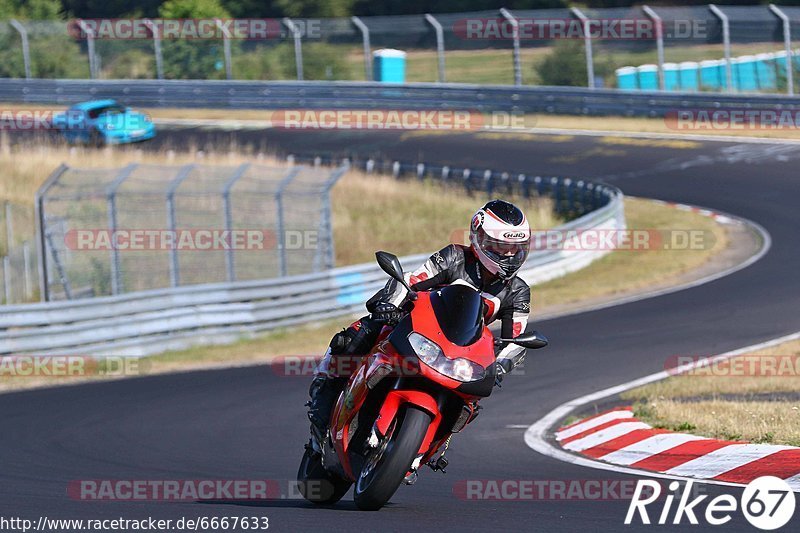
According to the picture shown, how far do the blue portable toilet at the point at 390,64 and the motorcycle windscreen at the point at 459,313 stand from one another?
116 feet

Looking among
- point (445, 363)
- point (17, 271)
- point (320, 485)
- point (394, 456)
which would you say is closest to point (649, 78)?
point (17, 271)

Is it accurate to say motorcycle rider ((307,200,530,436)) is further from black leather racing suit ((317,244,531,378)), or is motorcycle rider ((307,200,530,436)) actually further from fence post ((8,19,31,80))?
fence post ((8,19,31,80))

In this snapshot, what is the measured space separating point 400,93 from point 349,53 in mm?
3301

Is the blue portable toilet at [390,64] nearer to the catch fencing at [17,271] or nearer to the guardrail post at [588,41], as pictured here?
the guardrail post at [588,41]

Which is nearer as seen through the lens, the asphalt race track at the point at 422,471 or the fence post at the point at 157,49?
the asphalt race track at the point at 422,471

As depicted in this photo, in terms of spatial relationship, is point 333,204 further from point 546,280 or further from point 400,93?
point 400,93

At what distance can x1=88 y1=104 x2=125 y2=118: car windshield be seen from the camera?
36.6 metres

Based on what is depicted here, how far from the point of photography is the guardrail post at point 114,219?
678 inches

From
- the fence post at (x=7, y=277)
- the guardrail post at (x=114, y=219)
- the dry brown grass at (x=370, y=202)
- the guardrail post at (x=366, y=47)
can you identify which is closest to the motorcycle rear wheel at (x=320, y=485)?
the guardrail post at (x=114, y=219)

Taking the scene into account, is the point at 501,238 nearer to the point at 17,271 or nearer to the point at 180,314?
the point at 180,314

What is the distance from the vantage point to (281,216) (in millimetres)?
19156

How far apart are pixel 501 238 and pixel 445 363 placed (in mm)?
907

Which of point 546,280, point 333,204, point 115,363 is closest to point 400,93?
point 333,204

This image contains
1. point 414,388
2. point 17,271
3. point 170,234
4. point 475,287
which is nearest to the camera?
point 414,388
